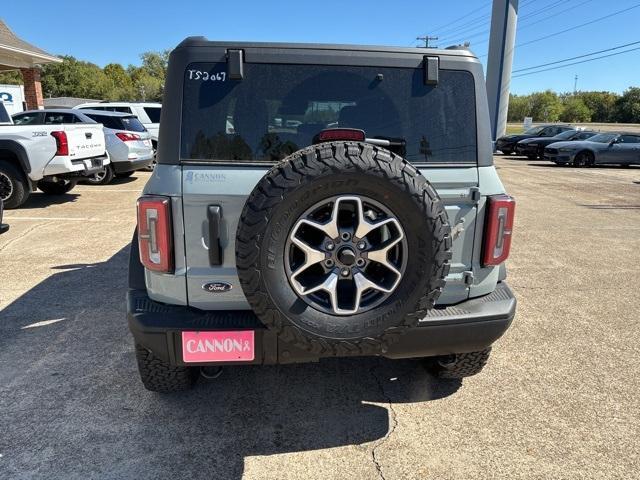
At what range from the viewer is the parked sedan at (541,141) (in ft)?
67.9

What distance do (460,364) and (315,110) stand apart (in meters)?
1.80

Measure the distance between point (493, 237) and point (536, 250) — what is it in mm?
4447

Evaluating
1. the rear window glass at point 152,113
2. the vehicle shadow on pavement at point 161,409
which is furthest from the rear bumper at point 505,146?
the vehicle shadow on pavement at point 161,409

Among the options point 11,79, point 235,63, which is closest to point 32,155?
point 235,63

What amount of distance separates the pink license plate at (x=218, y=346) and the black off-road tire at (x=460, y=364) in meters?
1.32

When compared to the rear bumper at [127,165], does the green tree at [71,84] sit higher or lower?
higher

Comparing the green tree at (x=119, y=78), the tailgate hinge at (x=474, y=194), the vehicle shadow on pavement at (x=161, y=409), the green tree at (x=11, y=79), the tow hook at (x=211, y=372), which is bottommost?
the vehicle shadow on pavement at (x=161, y=409)

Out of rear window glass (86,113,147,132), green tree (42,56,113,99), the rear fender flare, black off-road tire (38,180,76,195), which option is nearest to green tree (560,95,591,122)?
green tree (42,56,113,99)

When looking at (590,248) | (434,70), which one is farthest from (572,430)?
(590,248)

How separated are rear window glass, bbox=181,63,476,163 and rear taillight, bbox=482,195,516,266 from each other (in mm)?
288

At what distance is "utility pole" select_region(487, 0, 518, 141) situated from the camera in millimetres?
26406

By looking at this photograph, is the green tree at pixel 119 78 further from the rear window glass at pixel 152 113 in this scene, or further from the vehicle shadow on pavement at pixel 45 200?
the vehicle shadow on pavement at pixel 45 200

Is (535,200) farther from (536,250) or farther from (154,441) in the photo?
(154,441)

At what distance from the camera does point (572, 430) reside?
2695mm
